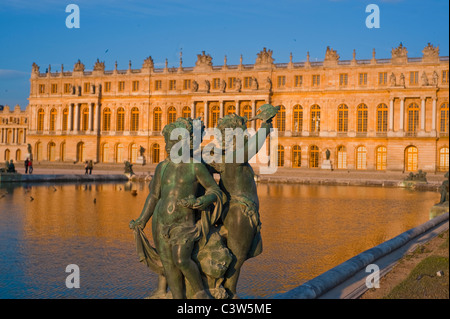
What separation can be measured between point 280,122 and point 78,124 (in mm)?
25917

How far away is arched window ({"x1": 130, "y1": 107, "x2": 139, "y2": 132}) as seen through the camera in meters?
59.5

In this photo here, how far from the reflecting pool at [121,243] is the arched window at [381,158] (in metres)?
32.8

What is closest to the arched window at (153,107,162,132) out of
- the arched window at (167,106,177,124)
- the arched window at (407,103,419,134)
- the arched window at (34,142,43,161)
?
the arched window at (167,106,177,124)

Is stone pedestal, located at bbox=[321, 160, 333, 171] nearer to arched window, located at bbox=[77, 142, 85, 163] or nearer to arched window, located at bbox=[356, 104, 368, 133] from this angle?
arched window, located at bbox=[356, 104, 368, 133]

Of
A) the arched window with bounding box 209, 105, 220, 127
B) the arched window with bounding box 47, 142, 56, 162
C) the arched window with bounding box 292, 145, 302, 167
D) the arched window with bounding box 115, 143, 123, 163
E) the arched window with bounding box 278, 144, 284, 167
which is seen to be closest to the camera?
the arched window with bounding box 292, 145, 302, 167

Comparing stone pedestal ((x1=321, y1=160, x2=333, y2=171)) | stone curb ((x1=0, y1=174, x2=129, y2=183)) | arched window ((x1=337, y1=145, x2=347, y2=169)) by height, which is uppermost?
arched window ((x1=337, y1=145, x2=347, y2=169))

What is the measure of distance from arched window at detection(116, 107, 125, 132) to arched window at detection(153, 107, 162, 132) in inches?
166

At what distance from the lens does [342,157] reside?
51906 mm

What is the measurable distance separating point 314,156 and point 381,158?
6971 mm

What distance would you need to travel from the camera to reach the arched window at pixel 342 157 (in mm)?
51719

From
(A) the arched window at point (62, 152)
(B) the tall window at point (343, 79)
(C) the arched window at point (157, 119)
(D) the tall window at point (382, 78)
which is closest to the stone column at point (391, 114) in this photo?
(D) the tall window at point (382, 78)

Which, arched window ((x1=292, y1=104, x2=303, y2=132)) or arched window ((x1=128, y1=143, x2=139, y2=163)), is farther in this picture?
arched window ((x1=128, y1=143, x2=139, y2=163))

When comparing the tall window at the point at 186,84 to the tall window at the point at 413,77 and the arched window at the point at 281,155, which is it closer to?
the arched window at the point at 281,155

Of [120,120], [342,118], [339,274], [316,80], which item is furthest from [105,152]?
[339,274]
